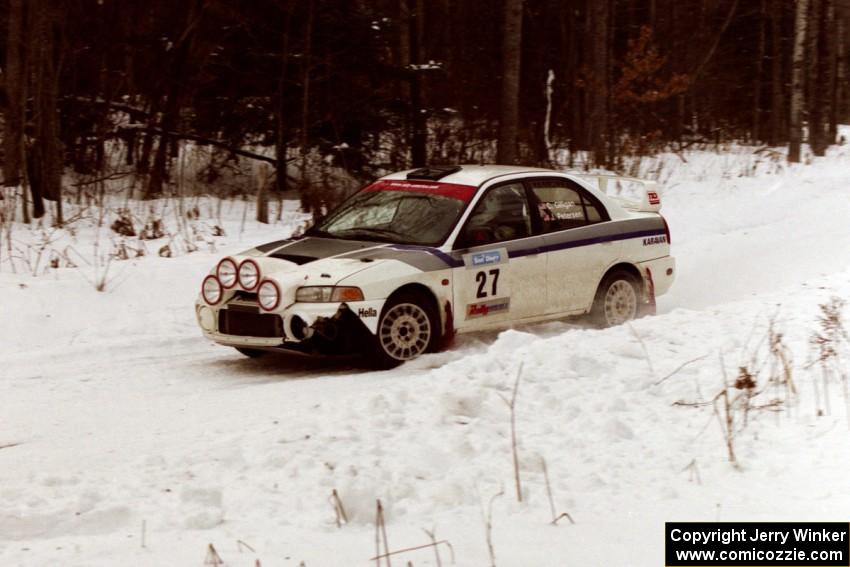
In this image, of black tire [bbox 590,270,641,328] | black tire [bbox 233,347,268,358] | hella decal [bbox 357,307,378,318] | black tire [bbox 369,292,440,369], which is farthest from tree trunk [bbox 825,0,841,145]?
hella decal [bbox 357,307,378,318]

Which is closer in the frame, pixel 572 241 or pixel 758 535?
pixel 758 535

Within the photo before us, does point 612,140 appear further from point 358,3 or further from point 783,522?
point 783,522

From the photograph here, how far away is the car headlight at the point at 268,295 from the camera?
27.8ft

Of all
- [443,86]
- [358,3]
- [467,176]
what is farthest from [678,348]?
[443,86]

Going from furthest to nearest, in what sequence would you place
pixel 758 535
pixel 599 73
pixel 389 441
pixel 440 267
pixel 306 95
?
pixel 599 73
pixel 306 95
pixel 440 267
pixel 389 441
pixel 758 535

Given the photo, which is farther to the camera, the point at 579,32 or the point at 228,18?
the point at 579,32

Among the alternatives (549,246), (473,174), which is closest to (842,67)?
(549,246)

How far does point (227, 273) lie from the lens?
28.7ft

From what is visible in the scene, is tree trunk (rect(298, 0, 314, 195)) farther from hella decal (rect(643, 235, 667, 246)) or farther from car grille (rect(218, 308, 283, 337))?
car grille (rect(218, 308, 283, 337))

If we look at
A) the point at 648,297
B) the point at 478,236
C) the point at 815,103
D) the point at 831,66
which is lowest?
the point at 648,297

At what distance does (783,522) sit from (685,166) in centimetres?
1911

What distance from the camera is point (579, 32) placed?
1324 inches

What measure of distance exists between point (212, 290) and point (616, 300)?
3.94m

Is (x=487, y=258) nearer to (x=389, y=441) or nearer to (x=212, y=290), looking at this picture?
(x=212, y=290)
